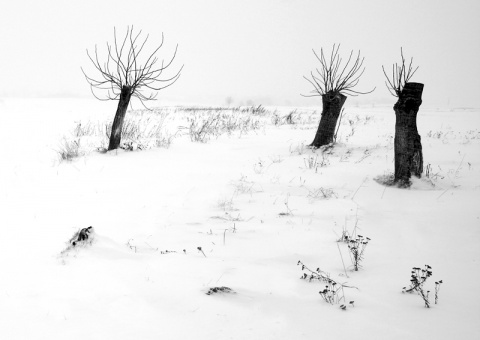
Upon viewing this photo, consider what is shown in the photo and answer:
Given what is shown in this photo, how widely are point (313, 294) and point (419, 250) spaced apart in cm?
126

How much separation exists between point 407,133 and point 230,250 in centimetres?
326

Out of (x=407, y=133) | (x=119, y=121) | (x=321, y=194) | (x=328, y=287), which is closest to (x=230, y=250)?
(x=328, y=287)

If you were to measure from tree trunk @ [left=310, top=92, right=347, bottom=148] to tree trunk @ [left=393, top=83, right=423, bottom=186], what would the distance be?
104 inches

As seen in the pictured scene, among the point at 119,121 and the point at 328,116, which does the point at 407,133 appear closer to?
the point at 328,116

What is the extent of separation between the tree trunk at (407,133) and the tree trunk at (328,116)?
8.67 ft

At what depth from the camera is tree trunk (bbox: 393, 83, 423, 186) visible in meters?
4.82

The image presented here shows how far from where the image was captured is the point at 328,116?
757cm

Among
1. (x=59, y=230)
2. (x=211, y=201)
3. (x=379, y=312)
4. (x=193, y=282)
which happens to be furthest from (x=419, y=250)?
(x=59, y=230)

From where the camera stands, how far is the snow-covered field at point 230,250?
2.02 m

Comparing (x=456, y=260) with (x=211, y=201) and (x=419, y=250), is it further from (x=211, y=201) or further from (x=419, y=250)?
(x=211, y=201)

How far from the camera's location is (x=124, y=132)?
8.78m

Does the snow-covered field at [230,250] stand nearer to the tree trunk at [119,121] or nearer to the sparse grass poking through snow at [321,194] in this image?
the sparse grass poking through snow at [321,194]

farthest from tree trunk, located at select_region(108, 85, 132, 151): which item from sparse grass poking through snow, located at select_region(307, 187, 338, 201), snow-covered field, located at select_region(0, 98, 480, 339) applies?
sparse grass poking through snow, located at select_region(307, 187, 338, 201)

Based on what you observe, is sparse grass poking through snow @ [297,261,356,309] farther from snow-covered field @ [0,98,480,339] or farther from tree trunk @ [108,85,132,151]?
tree trunk @ [108,85,132,151]
